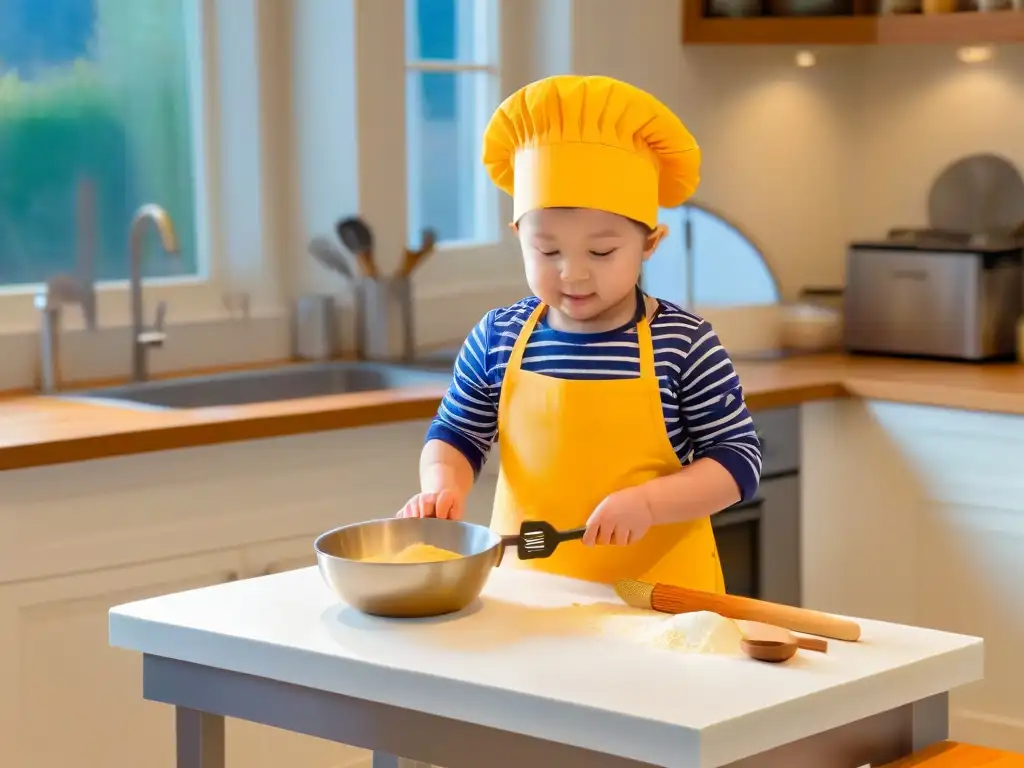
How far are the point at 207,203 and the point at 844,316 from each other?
54.9 inches

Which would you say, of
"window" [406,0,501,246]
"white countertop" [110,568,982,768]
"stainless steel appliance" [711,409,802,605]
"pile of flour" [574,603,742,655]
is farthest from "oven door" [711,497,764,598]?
"pile of flour" [574,603,742,655]

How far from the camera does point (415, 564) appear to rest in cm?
156

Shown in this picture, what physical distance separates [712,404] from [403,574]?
1.58ft

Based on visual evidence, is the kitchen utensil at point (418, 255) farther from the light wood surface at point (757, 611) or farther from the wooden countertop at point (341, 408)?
the light wood surface at point (757, 611)

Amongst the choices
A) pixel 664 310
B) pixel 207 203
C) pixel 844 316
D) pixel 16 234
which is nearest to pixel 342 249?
pixel 207 203

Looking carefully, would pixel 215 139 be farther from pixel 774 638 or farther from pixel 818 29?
pixel 774 638

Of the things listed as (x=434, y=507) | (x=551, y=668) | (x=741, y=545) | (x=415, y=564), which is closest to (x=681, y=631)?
(x=551, y=668)

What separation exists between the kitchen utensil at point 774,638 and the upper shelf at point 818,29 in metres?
2.36

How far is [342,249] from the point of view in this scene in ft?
11.3

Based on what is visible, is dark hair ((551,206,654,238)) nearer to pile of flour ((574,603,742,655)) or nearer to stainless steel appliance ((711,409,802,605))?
pile of flour ((574,603,742,655))

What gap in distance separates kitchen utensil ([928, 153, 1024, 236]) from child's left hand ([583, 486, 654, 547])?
7.68 feet

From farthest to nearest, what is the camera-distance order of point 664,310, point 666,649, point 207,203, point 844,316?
point 844,316
point 207,203
point 664,310
point 666,649

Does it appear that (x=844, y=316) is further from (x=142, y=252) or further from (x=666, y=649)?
(x=666, y=649)

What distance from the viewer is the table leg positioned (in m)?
1.65
